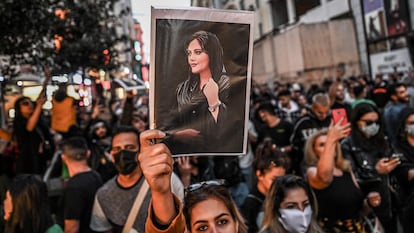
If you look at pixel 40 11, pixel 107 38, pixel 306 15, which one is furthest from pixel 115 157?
pixel 306 15

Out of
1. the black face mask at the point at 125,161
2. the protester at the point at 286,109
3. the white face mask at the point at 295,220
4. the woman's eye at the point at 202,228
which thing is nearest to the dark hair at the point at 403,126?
the white face mask at the point at 295,220

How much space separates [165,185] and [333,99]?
6.77 meters

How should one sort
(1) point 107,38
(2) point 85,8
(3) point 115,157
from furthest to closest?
(1) point 107,38
(2) point 85,8
(3) point 115,157

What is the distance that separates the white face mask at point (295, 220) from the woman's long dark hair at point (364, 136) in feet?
6.94

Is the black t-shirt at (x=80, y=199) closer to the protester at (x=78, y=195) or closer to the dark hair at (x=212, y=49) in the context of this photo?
the protester at (x=78, y=195)

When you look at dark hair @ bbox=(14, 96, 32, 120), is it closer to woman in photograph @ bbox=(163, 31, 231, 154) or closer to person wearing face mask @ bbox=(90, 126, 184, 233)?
person wearing face mask @ bbox=(90, 126, 184, 233)

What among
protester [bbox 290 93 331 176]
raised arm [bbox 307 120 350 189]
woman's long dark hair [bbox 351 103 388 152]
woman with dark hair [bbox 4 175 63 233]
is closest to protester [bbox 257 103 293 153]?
protester [bbox 290 93 331 176]

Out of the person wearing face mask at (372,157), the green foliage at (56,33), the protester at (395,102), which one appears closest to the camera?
the person wearing face mask at (372,157)

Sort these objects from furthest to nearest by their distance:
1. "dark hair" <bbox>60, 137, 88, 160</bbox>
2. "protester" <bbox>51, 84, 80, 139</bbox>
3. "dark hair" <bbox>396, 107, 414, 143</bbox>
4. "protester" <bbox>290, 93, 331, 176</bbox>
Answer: "protester" <bbox>290, 93, 331, 176</bbox> < "protester" <bbox>51, 84, 80, 139</bbox> < "dark hair" <bbox>396, 107, 414, 143</bbox> < "dark hair" <bbox>60, 137, 88, 160</bbox>

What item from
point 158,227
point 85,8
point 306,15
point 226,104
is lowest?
point 158,227

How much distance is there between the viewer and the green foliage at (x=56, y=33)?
6.71 metres

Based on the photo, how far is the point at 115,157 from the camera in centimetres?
395

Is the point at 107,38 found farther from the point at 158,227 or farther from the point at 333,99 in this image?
the point at 158,227

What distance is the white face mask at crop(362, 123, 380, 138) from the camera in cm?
514
